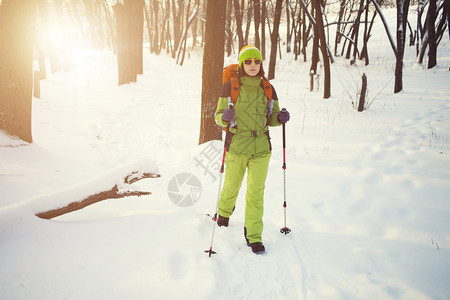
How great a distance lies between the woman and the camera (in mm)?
2793

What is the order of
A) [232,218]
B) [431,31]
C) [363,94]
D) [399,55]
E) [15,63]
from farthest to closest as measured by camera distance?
1. [431,31]
2. [399,55]
3. [363,94]
4. [15,63]
5. [232,218]

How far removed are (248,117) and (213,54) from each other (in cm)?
283

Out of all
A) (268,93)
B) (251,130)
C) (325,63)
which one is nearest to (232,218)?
(251,130)

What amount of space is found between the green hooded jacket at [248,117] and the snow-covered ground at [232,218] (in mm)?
1139

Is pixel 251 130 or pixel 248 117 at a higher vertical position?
pixel 248 117

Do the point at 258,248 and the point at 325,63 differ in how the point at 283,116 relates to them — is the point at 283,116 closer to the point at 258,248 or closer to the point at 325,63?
the point at 258,248

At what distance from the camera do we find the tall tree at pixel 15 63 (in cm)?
460

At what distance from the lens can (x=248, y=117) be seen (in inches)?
112

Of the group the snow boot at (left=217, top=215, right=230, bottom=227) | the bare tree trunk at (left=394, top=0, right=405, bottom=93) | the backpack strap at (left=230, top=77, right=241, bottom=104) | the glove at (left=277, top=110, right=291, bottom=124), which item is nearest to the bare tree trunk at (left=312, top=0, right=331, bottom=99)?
the bare tree trunk at (left=394, top=0, right=405, bottom=93)

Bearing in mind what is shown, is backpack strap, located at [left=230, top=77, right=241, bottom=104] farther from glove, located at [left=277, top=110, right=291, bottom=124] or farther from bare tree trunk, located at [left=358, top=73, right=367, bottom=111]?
bare tree trunk, located at [left=358, top=73, right=367, bottom=111]

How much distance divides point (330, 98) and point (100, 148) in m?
7.97

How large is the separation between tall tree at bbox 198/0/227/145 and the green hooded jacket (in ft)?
8.26

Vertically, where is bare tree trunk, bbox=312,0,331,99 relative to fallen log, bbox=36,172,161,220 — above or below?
above

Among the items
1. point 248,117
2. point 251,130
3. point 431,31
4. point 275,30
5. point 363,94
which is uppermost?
point 431,31
